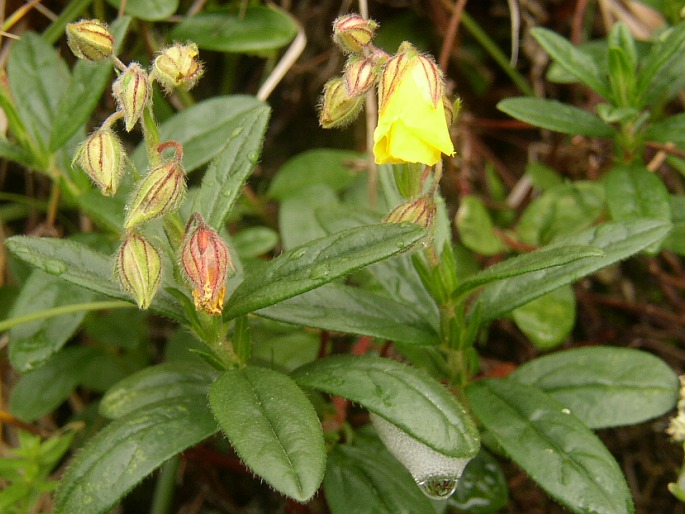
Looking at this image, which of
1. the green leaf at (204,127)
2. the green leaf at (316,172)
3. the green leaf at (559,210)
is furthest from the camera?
the green leaf at (316,172)

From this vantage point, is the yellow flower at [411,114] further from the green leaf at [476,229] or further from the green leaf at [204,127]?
the green leaf at [476,229]

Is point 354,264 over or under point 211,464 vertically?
over

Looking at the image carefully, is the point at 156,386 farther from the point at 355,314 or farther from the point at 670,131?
the point at 670,131

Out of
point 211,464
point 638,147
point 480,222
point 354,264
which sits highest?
point 354,264

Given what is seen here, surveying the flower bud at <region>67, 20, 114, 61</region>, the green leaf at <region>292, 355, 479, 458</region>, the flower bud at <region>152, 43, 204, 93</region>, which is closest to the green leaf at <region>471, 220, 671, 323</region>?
the green leaf at <region>292, 355, 479, 458</region>

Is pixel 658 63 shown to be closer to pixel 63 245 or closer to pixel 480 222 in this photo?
pixel 480 222

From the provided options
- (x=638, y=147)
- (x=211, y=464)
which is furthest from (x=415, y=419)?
(x=638, y=147)

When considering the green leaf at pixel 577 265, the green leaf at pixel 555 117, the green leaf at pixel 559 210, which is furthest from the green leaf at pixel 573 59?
the green leaf at pixel 577 265
